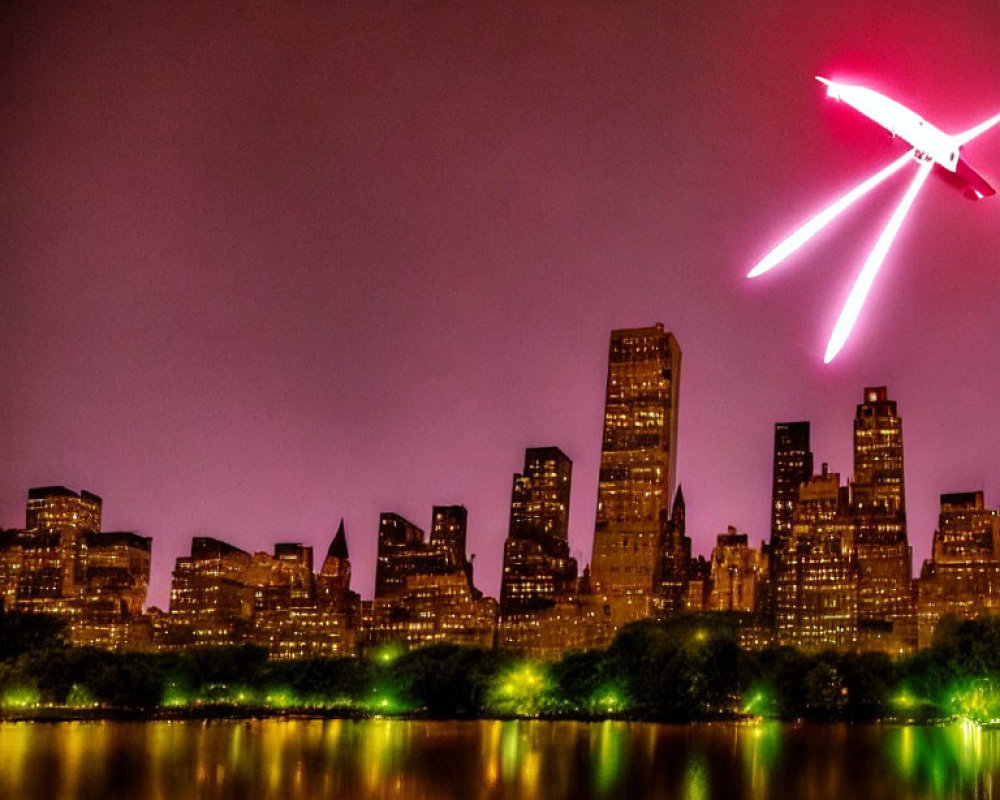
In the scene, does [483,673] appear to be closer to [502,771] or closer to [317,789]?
[502,771]

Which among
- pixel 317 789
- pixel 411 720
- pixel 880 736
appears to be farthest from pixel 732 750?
pixel 411 720

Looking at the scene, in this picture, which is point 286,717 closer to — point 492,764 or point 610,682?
point 610,682

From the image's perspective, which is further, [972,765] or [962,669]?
[962,669]

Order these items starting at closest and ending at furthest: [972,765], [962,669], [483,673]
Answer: [972,765], [962,669], [483,673]

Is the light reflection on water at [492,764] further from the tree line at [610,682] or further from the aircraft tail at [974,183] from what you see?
the aircraft tail at [974,183]

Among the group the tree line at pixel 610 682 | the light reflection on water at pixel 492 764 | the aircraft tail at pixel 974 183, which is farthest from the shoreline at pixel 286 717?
the aircraft tail at pixel 974 183

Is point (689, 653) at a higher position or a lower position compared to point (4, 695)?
higher
